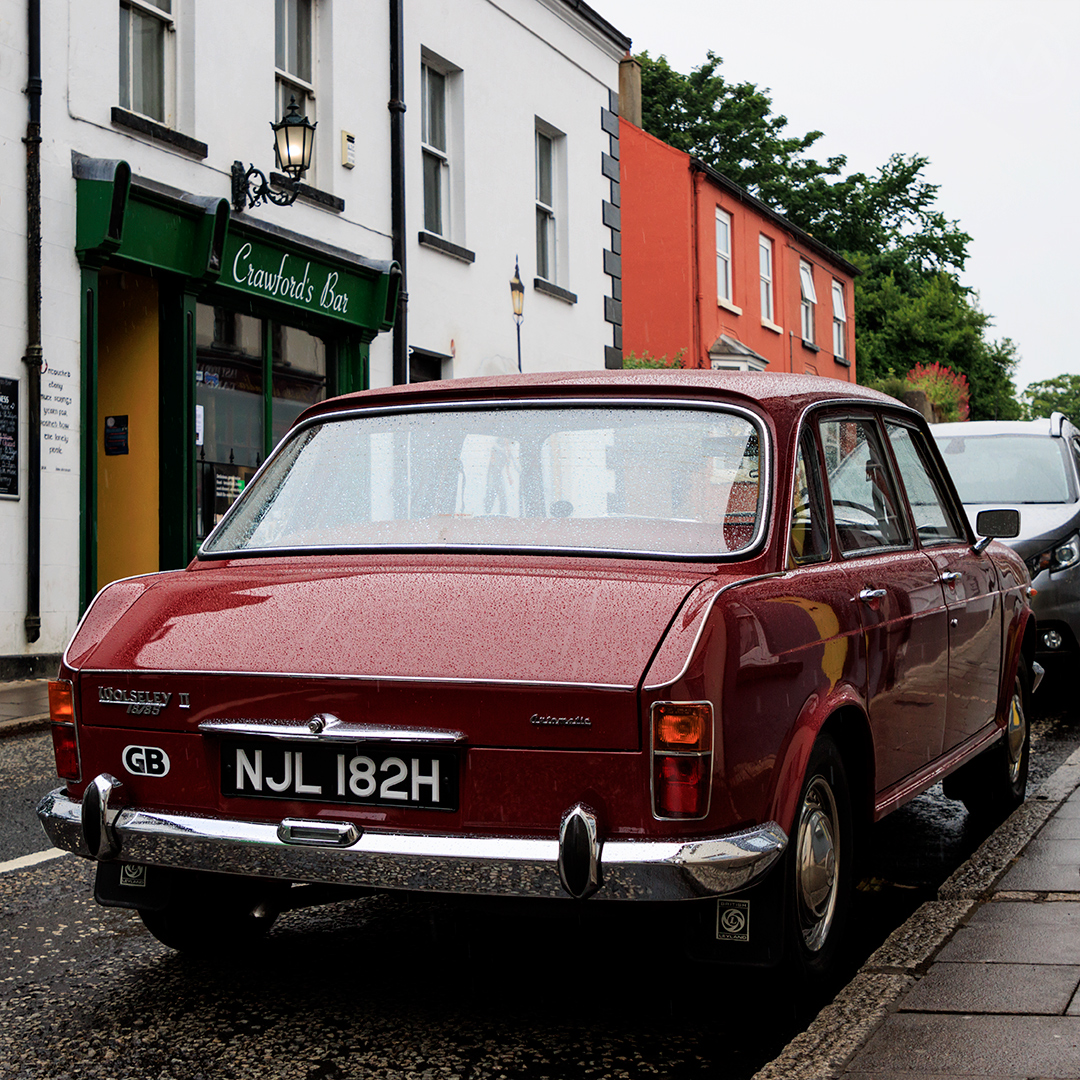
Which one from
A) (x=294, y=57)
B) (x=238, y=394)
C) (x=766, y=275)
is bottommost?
(x=238, y=394)

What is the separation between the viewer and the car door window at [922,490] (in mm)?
5277

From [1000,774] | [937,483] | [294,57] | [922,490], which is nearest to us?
[922,490]

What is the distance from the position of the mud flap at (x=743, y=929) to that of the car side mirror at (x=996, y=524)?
2977 mm

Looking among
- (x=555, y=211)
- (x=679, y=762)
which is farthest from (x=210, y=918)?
(x=555, y=211)

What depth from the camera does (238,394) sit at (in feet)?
49.0

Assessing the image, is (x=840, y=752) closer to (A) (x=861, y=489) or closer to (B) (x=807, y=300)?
(A) (x=861, y=489)

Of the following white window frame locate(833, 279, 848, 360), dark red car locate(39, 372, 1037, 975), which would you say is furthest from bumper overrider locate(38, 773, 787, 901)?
white window frame locate(833, 279, 848, 360)

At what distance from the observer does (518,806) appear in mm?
3283

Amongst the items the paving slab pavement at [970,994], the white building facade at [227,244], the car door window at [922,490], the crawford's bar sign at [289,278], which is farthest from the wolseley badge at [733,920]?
the crawford's bar sign at [289,278]

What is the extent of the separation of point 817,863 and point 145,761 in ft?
5.53

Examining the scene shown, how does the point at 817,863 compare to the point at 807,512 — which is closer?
the point at 817,863

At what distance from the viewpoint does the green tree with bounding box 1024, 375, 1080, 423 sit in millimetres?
124125

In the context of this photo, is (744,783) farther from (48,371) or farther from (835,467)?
(48,371)

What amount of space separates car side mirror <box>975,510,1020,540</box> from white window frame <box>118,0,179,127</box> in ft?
31.7
